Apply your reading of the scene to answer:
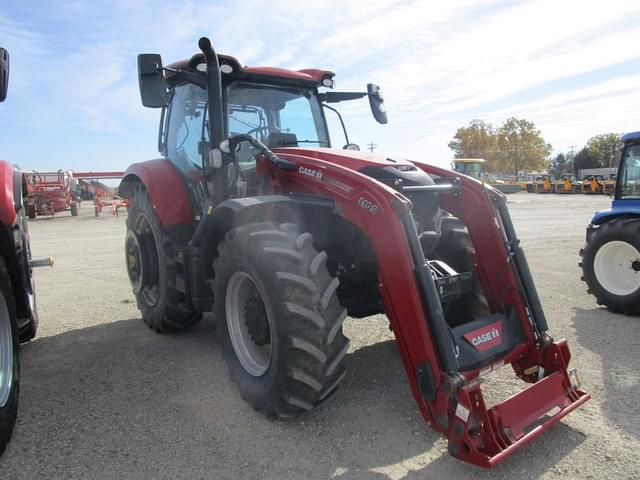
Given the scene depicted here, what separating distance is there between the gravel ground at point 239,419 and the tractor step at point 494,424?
0.54 feet

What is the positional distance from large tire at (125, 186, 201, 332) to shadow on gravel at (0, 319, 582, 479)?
0.51 meters

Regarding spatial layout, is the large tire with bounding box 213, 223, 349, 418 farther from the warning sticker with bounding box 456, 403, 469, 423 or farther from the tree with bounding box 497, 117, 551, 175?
the tree with bounding box 497, 117, 551, 175

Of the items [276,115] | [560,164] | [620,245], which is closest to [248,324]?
[276,115]

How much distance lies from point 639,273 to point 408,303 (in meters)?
4.21

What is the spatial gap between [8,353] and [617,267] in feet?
19.8

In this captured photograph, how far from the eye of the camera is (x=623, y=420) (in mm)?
3025

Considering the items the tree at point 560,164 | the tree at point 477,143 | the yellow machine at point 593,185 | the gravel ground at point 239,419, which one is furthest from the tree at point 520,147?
the gravel ground at point 239,419

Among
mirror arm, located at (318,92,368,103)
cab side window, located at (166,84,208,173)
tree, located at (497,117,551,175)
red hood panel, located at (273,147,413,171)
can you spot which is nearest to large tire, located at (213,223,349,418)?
red hood panel, located at (273,147,413,171)

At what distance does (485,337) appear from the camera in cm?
295

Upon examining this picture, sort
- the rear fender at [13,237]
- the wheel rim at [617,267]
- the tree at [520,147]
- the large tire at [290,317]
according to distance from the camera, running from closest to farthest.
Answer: the large tire at [290,317], the rear fender at [13,237], the wheel rim at [617,267], the tree at [520,147]

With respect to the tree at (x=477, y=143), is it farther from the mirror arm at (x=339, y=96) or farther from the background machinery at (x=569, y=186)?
the mirror arm at (x=339, y=96)

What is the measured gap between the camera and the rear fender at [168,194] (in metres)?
4.38

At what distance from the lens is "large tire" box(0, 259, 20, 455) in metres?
2.86

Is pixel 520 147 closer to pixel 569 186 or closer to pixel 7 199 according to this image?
pixel 569 186
